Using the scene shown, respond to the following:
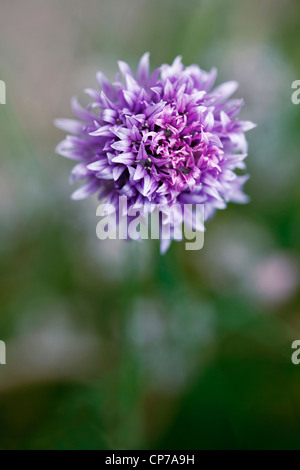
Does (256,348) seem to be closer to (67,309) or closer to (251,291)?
(251,291)

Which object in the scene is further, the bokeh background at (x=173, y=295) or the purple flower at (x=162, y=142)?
the bokeh background at (x=173, y=295)

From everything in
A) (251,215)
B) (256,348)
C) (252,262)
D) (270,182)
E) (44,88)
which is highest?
(44,88)
